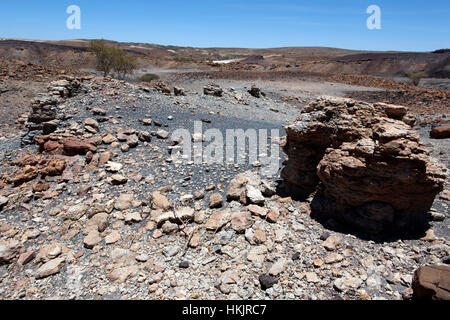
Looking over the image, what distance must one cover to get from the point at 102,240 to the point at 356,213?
13.3 ft

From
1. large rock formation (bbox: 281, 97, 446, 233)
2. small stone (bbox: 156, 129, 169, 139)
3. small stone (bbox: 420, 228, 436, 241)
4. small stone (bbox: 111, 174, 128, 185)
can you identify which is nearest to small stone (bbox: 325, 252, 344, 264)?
large rock formation (bbox: 281, 97, 446, 233)

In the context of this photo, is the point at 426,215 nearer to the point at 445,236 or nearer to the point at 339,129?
the point at 445,236

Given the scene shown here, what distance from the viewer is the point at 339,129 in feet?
13.9

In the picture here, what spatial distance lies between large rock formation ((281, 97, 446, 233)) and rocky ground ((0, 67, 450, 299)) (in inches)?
15.5

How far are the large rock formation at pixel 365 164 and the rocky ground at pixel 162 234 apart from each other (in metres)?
0.39

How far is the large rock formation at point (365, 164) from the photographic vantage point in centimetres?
347

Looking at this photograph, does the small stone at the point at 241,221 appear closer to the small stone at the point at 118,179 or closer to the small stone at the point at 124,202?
the small stone at the point at 124,202

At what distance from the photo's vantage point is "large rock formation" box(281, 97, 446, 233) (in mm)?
3475

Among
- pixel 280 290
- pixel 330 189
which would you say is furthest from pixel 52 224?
pixel 330 189

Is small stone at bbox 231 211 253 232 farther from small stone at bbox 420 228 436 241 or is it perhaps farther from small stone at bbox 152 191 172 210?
small stone at bbox 420 228 436 241

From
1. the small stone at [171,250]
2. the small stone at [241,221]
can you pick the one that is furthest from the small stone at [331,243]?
the small stone at [171,250]

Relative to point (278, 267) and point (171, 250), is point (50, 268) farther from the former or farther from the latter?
point (278, 267)

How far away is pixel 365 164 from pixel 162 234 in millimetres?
3282

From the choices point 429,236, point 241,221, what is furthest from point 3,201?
point 429,236
